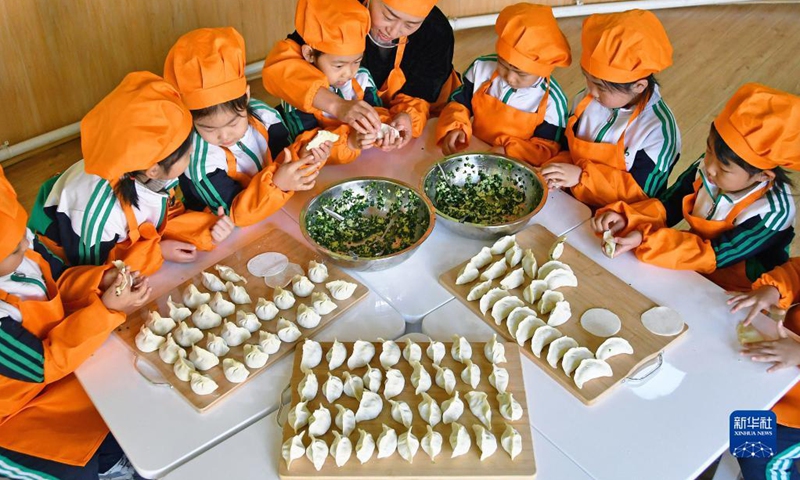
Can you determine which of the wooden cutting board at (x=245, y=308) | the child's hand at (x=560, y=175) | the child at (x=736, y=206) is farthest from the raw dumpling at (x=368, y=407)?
the child's hand at (x=560, y=175)

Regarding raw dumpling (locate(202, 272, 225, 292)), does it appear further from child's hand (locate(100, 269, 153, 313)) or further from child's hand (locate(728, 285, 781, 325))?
child's hand (locate(728, 285, 781, 325))

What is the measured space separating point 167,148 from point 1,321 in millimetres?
524

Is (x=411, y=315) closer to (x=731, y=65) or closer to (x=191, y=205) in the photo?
(x=191, y=205)

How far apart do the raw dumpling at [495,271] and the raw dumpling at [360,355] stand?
1.19 ft

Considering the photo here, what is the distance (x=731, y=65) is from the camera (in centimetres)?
422

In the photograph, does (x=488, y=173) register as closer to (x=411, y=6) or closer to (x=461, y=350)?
(x=411, y=6)

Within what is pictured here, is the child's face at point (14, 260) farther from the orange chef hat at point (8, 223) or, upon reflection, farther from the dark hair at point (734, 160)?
the dark hair at point (734, 160)

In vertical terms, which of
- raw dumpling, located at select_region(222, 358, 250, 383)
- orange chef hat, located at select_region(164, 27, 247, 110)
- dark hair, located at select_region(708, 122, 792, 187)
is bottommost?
raw dumpling, located at select_region(222, 358, 250, 383)

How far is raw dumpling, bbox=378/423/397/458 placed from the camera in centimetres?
132

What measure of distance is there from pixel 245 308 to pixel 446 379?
519mm

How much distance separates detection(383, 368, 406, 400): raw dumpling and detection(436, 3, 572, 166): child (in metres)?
0.92

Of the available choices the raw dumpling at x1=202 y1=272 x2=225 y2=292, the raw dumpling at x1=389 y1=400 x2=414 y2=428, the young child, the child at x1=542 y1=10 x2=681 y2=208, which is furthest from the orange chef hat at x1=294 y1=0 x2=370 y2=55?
the raw dumpling at x1=389 y1=400 x2=414 y2=428

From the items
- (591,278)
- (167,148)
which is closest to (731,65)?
(591,278)

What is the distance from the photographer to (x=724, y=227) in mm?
1873
